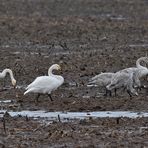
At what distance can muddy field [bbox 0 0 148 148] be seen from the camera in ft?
45.8

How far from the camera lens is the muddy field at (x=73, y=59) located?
13961 mm

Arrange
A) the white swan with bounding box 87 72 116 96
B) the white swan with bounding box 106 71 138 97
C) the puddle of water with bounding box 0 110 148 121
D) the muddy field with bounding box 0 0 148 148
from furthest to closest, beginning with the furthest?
the white swan with bounding box 87 72 116 96
the white swan with bounding box 106 71 138 97
the puddle of water with bounding box 0 110 148 121
the muddy field with bounding box 0 0 148 148

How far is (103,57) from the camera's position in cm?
2677

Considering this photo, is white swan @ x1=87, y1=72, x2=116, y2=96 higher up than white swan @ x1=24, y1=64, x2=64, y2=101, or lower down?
lower down

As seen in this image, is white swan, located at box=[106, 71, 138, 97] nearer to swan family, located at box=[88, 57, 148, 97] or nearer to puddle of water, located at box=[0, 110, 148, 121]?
swan family, located at box=[88, 57, 148, 97]

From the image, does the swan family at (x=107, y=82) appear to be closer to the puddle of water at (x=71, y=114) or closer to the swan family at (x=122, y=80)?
the swan family at (x=122, y=80)

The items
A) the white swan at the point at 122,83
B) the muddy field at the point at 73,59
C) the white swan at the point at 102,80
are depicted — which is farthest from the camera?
the white swan at the point at 102,80

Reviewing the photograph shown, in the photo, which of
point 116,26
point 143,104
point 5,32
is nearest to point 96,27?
point 116,26

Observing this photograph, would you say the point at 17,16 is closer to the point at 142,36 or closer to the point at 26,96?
the point at 142,36

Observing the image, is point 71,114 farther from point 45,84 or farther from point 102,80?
point 102,80

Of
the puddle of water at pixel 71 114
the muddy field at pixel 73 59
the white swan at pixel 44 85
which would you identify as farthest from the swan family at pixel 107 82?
the puddle of water at pixel 71 114

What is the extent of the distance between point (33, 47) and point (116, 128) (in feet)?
51.6

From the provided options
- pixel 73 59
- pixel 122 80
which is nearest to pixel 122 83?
pixel 122 80

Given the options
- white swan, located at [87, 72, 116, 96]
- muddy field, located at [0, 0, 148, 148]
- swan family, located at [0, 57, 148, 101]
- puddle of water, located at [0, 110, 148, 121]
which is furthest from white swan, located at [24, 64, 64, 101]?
puddle of water, located at [0, 110, 148, 121]
